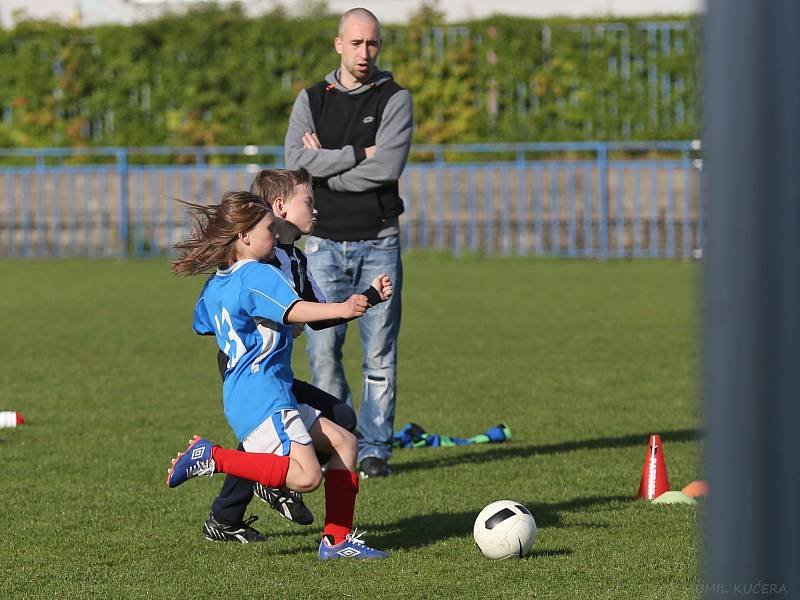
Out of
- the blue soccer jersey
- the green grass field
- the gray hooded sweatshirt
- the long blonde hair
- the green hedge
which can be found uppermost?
the green hedge

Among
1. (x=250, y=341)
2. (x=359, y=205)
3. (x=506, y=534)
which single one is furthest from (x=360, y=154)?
(x=506, y=534)

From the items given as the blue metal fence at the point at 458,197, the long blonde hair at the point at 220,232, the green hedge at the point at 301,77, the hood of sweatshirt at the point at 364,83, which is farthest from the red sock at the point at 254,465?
the green hedge at the point at 301,77

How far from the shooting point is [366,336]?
7.12 metres

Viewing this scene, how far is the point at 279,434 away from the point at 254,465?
0.14 metres

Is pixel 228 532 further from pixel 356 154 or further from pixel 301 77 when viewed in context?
pixel 301 77

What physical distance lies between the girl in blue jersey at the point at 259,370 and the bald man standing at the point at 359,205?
1.72m

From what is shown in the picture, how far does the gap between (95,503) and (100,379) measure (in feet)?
14.6

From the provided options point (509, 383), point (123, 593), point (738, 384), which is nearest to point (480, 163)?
point (509, 383)

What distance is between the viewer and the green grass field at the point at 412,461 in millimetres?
4902

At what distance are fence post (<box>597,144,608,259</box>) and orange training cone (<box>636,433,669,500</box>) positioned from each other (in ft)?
58.1

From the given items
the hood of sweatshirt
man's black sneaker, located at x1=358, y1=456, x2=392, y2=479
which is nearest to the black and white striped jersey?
man's black sneaker, located at x1=358, y1=456, x2=392, y2=479

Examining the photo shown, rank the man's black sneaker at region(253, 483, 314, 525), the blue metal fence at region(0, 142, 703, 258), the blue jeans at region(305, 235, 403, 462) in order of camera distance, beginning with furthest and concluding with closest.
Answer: the blue metal fence at region(0, 142, 703, 258), the blue jeans at region(305, 235, 403, 462), the man's black sneaker at region(253, 483, 314, 525)

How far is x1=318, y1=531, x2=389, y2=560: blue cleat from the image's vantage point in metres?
5.16

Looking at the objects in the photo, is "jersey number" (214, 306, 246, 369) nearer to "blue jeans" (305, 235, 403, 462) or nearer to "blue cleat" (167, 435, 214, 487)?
"blue cleat" (167, 435, 214, 487)
